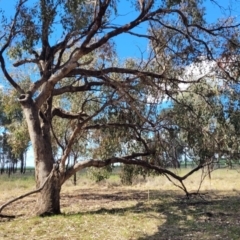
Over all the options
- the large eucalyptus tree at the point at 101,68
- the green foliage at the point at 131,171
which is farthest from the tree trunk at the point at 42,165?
the green foliage at the point at 131,171

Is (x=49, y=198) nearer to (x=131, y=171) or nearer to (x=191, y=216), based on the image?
(x=191, y=216)

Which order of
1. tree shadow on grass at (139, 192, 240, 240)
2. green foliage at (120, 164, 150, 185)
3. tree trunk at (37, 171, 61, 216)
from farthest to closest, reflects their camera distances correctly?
green foliage at (120, 164, 150, 185), tree trunk at (37, 171, 61, 216), tree shadow on grass at (139, 192, 240, 240)

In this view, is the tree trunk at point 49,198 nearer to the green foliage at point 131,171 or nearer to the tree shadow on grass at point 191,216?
the tree shadow on grass at point 191,216

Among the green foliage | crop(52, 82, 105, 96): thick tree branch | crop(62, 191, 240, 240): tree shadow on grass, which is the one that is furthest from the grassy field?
crop(52, 82, 105, 96): thick tree branch

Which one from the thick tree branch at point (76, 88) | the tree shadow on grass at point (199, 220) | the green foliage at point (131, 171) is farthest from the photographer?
the green foliage at point (131, 171)

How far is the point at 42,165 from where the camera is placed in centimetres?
1026

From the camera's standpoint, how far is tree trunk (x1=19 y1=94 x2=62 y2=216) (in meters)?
9.91

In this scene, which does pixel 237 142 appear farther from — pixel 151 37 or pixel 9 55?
pixel 9 55

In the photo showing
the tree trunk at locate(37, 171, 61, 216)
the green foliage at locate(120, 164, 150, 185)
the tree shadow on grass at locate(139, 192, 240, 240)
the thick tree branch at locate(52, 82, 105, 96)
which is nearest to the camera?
the tree shadow on grass at locate(139, 192, 240, 240)

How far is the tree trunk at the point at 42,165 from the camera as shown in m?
9.91

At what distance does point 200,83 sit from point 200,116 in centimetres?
102

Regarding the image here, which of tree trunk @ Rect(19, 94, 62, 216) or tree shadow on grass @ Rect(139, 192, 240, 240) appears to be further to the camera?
tree trunk @ Rect(19, 94, 62, 216)

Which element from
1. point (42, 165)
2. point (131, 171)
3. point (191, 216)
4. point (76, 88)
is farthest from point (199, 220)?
point (131, 171)

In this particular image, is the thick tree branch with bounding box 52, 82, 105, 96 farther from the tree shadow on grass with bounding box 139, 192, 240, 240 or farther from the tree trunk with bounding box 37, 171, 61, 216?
the tree shadow on grass with bounding box 139, 192, 240, 240
